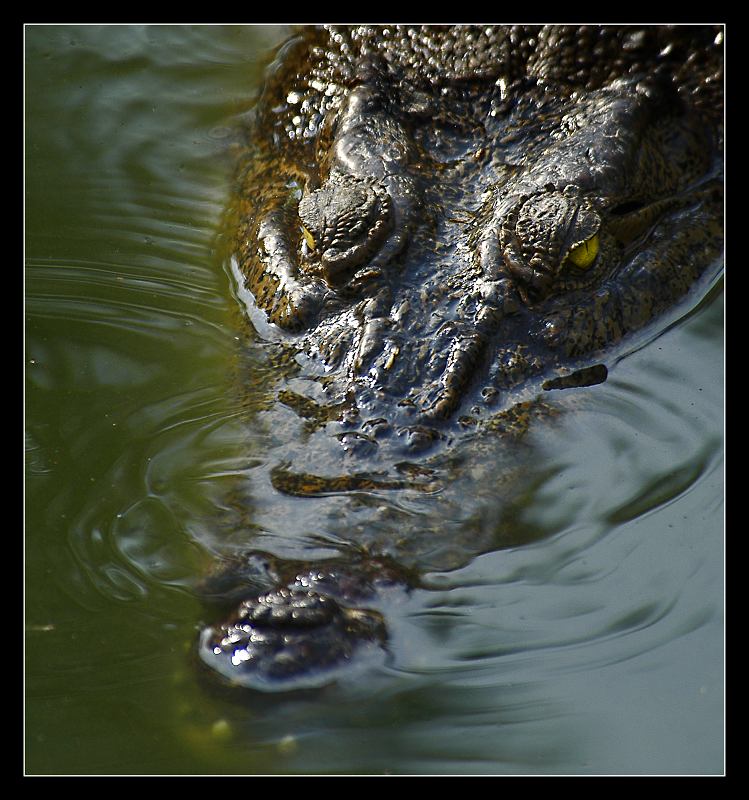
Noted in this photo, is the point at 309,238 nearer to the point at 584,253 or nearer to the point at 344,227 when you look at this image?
the point at 344,227

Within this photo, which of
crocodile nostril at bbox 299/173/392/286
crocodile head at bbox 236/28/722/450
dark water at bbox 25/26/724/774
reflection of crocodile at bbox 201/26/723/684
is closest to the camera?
dark water at bbox 25/26/724/774

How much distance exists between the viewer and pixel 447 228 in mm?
4684

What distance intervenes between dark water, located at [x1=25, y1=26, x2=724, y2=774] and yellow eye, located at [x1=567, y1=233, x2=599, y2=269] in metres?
0.51

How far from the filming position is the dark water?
3094mm

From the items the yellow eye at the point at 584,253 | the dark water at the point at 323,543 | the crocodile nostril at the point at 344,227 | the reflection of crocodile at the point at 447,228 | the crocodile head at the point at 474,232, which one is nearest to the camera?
the dark water at the point at 323,543

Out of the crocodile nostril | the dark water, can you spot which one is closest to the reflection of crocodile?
the crocodile nostril

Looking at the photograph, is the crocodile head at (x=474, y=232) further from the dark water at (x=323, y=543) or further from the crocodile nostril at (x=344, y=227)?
the dark water at (x=323, y=543)

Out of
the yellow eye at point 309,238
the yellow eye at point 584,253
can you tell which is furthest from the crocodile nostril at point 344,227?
the yellow eye at point 584,253

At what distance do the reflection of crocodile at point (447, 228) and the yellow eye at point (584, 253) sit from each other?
1cm

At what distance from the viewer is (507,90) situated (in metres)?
5.45

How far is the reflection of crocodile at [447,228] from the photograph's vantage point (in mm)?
3824

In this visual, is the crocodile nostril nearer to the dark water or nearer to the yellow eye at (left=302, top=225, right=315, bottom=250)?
the yellow eye at (left=302, top=225, right=315, bottom=250)

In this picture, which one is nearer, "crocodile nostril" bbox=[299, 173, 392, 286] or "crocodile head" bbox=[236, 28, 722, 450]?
"crocodile head" bbox=[236, 28, 722, 450]

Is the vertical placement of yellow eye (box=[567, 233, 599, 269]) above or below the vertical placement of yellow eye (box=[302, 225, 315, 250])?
below
